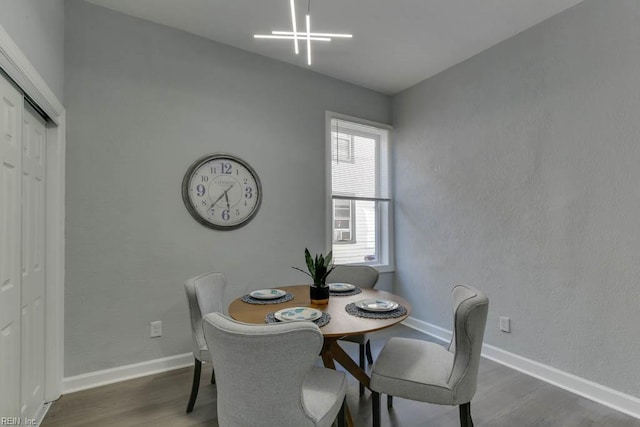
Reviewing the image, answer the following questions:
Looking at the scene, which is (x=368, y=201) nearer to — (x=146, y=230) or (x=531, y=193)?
(x=531, y=193)

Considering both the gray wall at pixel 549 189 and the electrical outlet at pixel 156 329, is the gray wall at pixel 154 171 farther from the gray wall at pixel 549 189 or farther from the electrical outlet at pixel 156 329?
the gray wall at pixel 549 189

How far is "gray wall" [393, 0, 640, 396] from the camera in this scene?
208cm

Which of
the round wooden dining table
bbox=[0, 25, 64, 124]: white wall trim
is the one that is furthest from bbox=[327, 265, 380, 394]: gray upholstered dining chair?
bbox=[0, 25, 64, 124]: white wall trim

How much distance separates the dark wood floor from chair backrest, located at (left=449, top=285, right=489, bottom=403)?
0.59 meters

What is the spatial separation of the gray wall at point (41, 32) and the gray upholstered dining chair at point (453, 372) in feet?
8.10

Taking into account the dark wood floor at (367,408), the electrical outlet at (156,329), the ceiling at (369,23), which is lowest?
the dark wood floor at (367,408)

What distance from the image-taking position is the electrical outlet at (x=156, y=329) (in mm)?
2516

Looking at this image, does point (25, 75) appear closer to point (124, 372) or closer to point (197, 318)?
point (197, 318)

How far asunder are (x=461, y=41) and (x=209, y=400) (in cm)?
362

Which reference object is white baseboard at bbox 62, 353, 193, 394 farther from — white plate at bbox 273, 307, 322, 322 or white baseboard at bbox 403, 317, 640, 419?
white baseboard at bbox 403, 317, 640, 419

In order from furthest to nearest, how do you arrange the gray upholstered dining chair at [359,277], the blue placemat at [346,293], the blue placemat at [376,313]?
the gray upholstered dining chair at [359,277] < the blue placemat at [346,293] < the blue placemat at [376,313]

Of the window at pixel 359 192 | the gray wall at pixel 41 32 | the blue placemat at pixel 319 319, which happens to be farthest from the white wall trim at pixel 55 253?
the window at pixel 359 192

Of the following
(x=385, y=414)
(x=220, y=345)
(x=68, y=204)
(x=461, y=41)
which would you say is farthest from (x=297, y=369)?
(x=461, y=41)

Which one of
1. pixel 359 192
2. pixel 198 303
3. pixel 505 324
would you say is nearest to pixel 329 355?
pixel 198 303
